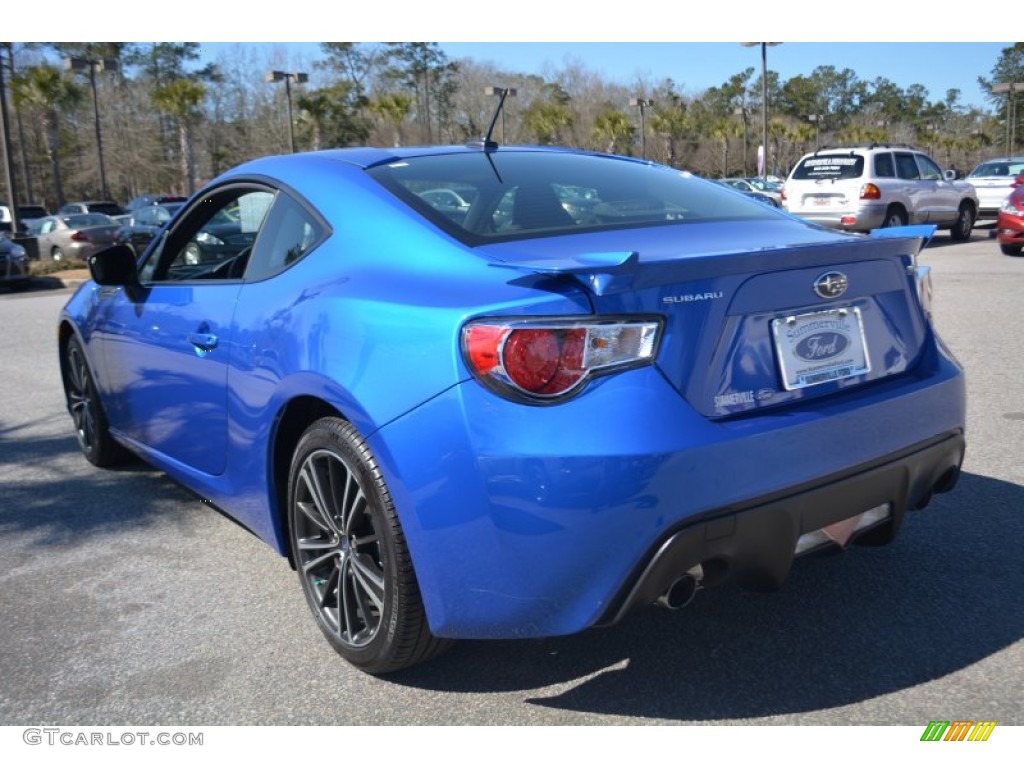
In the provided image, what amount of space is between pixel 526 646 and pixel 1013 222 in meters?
14.8

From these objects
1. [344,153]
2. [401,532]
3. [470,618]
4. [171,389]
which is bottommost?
[470,618]

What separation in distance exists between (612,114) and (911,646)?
60.1 meters

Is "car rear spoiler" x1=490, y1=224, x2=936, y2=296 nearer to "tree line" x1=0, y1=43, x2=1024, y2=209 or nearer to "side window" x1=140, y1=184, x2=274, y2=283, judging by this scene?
"side window" x1=140, y1=184, x2=274, y2=283

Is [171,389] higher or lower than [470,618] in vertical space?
higher

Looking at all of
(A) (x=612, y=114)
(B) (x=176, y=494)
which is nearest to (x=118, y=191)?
(A) (x=612, y=114)

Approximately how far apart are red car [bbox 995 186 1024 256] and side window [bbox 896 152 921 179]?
3.08 m

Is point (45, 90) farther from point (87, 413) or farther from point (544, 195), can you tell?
point (544, 195)

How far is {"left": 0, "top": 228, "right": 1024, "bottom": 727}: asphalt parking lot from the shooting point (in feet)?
8.40

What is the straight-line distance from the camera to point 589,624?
7.44 ft

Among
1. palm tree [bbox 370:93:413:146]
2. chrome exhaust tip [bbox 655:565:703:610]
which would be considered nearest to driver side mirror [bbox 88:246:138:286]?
chrome exhaust tip [bbox 655:565:703:610]

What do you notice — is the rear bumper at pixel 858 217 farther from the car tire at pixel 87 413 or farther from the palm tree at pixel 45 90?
the palm tree at pixel 45 90

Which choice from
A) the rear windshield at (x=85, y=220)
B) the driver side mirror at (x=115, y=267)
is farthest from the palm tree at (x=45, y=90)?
the driver side mirror at (x=115, y=267)

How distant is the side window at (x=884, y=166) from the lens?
1764 cm
